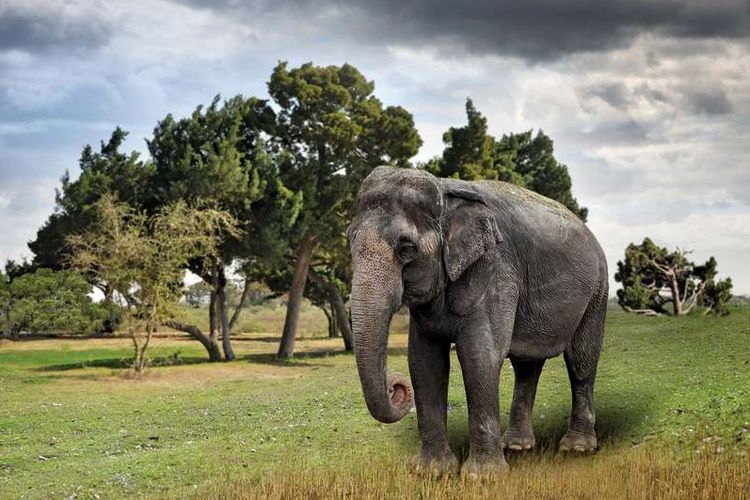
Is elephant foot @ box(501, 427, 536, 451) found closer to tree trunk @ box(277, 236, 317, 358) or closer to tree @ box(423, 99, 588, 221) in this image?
tree @ box(423, 99, 588, 221)

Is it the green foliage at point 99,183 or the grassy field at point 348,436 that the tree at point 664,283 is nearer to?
the grassy field at point 348,436

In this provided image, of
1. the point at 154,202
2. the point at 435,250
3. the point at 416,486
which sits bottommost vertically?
the point at 416,486

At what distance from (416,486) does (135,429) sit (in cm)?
1094

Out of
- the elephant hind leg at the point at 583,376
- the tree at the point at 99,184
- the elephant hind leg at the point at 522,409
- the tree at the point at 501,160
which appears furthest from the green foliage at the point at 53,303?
the elephant hind leg at the point at 583,376

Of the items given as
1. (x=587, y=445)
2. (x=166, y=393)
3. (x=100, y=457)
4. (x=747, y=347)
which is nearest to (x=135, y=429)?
(x=100, y=457)

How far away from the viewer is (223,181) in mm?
34188

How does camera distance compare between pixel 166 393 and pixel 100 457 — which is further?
pixel 166 393

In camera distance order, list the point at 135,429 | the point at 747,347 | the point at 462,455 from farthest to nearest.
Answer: the point at 747,347 → the point at 135,429 → the point at 462,455

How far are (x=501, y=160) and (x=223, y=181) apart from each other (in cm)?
1866

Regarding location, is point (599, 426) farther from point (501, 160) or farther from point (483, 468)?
point (501, 160)

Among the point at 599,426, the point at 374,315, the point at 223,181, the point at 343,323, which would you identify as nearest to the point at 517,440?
the point at 599,426

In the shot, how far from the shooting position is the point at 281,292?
51125 mm

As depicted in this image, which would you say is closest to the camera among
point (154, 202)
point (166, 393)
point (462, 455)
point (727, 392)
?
point (462, 455)

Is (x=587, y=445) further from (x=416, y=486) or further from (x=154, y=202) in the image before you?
(x=154, y=202)
